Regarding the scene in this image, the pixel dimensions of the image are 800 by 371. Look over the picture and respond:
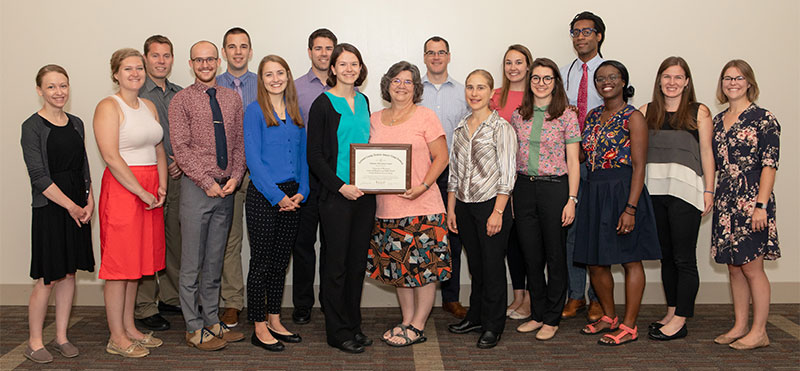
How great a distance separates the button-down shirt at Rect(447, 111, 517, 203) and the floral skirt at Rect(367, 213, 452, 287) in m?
0.28

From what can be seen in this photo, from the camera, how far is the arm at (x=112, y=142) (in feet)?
10.7

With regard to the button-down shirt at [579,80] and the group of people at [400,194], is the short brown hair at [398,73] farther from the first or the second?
the button-down shirt at [579,80]

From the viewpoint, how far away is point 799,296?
4738 millimetres

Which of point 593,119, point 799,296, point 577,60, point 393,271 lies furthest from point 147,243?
point 799,296

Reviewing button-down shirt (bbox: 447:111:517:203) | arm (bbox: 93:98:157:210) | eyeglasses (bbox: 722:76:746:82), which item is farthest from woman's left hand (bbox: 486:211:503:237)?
arm (bbox: 93:98:157:210)

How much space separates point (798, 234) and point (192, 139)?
4742mm

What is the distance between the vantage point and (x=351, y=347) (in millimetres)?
3484

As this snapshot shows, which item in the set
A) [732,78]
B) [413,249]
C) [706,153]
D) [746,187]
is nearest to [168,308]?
[413,249]

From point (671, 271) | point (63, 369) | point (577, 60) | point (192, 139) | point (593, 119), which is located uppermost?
point (577, 60)

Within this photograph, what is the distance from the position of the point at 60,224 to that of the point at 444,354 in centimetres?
231

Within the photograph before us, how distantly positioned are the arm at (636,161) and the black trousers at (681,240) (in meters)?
0.26

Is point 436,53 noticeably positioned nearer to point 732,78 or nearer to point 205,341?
point 732,78

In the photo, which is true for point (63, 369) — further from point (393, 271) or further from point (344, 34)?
point (344, 34)

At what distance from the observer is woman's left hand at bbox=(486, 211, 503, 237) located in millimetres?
3416
